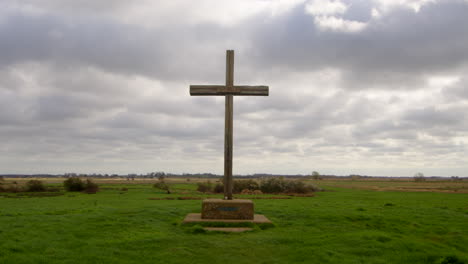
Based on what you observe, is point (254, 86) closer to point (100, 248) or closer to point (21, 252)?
point (100, 248)

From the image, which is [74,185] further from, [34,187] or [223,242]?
[223,242]

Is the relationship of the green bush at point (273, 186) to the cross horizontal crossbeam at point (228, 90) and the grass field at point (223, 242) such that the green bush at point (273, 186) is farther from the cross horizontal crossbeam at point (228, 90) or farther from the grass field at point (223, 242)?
the cross horizontal crossbeam at point (228, 90)

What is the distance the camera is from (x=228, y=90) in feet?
49.5

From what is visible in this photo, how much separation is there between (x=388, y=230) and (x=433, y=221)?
4041 mm

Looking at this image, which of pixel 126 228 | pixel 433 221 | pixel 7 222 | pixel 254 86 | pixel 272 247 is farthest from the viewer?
pixel 433 221

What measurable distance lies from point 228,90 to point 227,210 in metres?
4.89

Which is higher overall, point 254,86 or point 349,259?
point 254,86

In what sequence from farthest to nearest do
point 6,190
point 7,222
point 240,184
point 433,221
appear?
point 240,184
point 6,190
point 433,221
point 7,222

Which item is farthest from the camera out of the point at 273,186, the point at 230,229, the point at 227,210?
the point at 273,186

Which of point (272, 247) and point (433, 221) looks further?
point (433, 221)

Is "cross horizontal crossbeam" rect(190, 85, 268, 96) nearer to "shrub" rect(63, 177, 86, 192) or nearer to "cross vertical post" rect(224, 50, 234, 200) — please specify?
"cross vertical post" rect(224, 50, 234, 200)

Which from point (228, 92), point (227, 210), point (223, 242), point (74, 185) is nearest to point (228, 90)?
point (228, 92)

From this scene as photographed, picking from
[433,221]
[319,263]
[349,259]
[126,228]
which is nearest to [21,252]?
[126,228]

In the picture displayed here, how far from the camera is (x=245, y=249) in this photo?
33.5 feet
